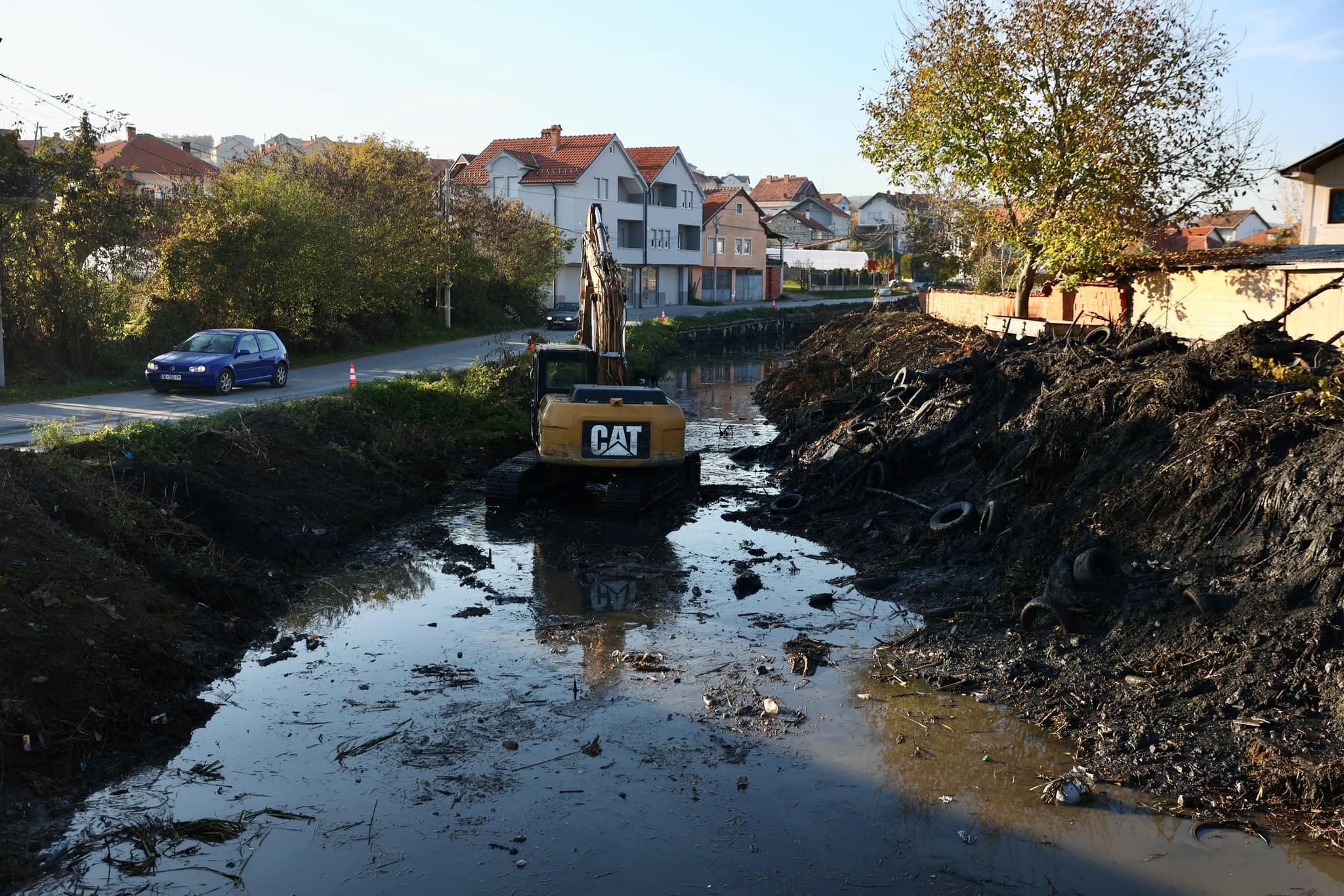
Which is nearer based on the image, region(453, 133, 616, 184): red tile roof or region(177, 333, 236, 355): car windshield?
region(177, 333, 236, 355): car windshield

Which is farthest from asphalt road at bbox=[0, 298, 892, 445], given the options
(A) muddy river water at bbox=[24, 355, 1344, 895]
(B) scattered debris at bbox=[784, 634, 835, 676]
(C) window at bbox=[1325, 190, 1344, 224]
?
(C) window at bbox=[1325, 190, 1344, 224]

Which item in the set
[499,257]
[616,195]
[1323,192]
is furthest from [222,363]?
[616,195]

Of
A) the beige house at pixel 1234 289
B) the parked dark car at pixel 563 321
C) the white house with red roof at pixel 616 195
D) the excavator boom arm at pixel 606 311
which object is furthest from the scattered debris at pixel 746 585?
the white house with red roof at pixel 616 195

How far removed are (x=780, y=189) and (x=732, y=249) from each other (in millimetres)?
45140

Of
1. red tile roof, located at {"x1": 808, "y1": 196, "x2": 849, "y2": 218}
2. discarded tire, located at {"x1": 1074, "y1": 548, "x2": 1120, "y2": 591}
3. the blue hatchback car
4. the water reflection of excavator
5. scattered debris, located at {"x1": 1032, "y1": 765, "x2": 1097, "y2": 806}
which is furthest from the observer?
red tile roof, located at {"x1": 808, "y1": 196, "x2": 849, "y2": 218}

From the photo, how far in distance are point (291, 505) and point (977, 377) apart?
34.8ft

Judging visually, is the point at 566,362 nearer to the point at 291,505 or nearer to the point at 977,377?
the point at 291,505

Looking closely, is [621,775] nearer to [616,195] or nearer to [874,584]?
[874,584]

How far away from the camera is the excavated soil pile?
26.3 ft

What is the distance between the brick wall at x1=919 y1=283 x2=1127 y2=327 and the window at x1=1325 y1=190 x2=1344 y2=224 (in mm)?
9472

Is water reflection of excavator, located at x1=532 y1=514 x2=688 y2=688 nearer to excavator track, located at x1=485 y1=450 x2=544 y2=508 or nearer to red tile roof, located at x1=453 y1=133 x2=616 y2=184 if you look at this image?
excavator track, located at x1=485 y1=450 x2=544 y2=508

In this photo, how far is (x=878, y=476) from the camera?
1639cm

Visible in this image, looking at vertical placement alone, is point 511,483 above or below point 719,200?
below

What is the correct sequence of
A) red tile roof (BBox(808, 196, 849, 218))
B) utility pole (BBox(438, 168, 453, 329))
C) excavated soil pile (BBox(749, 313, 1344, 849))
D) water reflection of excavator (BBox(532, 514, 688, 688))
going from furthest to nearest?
red tile roof (BBox(808, 196, 849, 218)), utility pole (BBox(438, 168, 453, 329)), water reflection of excavator (BBox(532, 514, 688, 688)), excavated soil pile (BBox(749, 313, 1344, 849))
